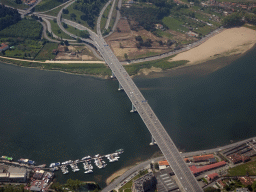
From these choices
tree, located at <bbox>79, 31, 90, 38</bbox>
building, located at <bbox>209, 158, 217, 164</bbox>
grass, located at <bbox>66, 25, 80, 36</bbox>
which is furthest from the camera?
grass, located at <bbox>66, 25, 80, 36</bbox>

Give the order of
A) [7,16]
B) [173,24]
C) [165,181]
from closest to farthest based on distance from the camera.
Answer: [165,181] < [7,16] < [173,24]

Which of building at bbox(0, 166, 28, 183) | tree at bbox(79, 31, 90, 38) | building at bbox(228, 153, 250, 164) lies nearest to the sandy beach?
tree at bbox(79, 31, 90, 38)

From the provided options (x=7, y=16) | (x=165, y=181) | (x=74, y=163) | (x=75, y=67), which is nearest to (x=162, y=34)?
(x=75, y=67)

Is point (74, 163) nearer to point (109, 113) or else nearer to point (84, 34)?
point (109, 113)

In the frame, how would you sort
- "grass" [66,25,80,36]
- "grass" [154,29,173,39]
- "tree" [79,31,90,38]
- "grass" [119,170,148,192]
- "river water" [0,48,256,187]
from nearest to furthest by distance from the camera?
"grass" [119,170,148,192] < "river water" [0,48,256,187] < "tree" [79,31,90,38] < "grass" [66,25,80,36] < "grass" [154,29,173,39]

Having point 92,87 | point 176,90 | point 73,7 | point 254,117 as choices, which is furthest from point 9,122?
point 73,7

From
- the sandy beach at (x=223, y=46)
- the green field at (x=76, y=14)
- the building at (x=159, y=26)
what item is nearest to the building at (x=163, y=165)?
the sandy beach at (x=223, y=46)

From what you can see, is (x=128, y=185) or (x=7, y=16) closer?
(x=128, y=185)

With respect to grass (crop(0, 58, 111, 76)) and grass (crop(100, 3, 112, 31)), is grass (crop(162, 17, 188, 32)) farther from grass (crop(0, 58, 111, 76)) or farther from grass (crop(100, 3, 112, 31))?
grass (crop(0, 58, 111, 76))
